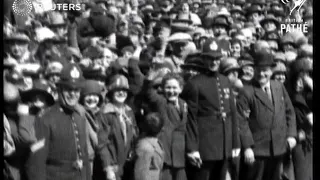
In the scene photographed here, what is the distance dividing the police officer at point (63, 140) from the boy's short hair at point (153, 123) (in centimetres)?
53

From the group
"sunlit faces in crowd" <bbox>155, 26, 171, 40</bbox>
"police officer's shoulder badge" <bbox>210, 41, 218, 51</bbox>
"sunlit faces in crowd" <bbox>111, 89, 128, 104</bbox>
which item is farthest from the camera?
"sunlit faces in crowd" <bbox>155, 26, 171, 40</bbox>

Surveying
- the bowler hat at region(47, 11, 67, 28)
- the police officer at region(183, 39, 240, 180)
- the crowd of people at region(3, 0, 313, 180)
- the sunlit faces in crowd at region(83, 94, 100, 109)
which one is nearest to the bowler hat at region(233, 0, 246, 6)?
the crowd of people at region(3, 0, 313, 180)

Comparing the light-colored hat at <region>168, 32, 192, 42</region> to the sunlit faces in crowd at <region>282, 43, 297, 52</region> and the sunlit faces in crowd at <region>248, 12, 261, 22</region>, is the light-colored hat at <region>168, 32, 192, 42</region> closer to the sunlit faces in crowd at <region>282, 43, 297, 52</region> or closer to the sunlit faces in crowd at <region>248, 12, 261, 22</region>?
the sunlit faces in crowd at <region>282, 43, 297, 52</region>

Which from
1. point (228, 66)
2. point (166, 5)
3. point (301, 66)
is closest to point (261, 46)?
point (301, 66)

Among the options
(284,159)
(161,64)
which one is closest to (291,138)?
(284,159)

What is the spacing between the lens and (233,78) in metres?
6.00

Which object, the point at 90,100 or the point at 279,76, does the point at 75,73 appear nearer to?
the point at 90,100

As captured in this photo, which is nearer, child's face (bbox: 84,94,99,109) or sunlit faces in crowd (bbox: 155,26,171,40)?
child's face (bbox: 84,94,99,109)

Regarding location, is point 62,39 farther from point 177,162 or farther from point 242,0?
point 242,0

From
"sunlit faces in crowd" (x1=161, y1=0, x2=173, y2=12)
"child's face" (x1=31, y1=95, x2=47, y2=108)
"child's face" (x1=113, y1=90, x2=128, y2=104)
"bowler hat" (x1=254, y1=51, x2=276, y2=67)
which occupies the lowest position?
"child's face" (x1=113, y1=90, x2=128, y2=104)

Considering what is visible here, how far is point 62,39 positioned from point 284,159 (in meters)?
2.39

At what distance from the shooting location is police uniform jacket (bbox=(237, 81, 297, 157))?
19.6 feet

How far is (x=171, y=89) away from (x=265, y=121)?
3.62 ft

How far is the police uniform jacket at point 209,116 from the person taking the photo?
5.64 meters
